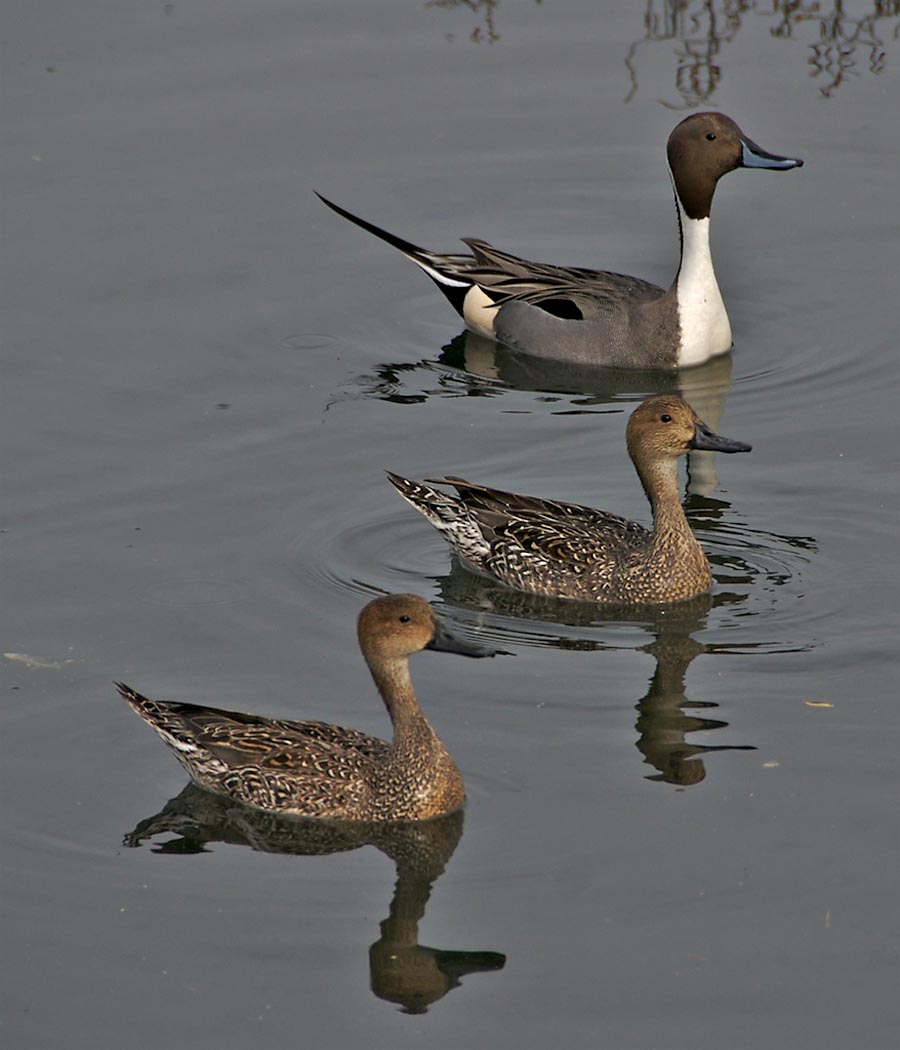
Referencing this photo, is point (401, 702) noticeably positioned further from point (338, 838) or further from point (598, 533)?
point (598, 533)

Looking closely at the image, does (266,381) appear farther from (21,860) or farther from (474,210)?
(21,860)

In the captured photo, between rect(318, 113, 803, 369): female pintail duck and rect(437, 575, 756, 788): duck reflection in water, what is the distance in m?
2.94

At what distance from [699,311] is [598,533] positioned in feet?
9.95

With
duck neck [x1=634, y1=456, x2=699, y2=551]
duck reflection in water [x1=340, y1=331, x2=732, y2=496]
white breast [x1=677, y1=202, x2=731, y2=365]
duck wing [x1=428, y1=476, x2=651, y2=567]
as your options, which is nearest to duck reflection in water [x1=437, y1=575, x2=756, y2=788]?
duck wing [x1=428, y1=476, x2=651, y2=567]

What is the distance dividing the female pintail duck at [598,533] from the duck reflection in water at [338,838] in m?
2.23

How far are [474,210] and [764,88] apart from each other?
8.72ft

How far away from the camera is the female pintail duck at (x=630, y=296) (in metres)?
13.0

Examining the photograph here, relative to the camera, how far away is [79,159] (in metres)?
15.1

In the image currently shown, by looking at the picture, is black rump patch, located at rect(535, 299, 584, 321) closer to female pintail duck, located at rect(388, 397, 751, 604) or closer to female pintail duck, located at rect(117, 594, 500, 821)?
female pintail duck, located at rect(388, 397, 751, 604)

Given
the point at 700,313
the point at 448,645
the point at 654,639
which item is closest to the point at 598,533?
the point at 654,639

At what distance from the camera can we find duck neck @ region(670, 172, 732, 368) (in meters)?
12.9

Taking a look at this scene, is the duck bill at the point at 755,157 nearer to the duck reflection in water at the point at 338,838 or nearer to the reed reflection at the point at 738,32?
the reed reflection at the point at 738,32

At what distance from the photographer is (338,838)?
8133mm

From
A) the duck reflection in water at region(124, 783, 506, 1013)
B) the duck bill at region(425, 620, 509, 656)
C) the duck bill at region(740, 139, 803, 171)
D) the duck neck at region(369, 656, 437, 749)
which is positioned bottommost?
the duck reflection in water at region(124, 783, 506, 1013)
